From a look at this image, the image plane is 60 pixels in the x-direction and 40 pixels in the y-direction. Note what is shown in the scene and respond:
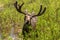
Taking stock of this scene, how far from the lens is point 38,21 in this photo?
7.99 meters

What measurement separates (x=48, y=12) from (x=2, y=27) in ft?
5.08

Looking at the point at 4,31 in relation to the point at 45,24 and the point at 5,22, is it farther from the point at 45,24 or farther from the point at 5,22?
the point at 45,24

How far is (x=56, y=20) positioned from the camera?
26.5 feet

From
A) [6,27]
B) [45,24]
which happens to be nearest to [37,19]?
[45,24]

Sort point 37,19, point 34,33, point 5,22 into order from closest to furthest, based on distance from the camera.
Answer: point 34,33 < point 37,19 < point 5,22

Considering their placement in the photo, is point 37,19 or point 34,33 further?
point 37,19

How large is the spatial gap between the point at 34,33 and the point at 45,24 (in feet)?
1.85

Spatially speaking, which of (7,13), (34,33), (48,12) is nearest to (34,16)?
(34,33)

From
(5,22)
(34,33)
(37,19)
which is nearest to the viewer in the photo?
(34,33)

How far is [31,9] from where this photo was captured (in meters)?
9.02

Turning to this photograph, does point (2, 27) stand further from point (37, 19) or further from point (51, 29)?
point (51, 29)

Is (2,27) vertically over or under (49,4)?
under

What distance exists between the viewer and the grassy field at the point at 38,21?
7.38m

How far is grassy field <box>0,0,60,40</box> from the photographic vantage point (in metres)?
7.38
